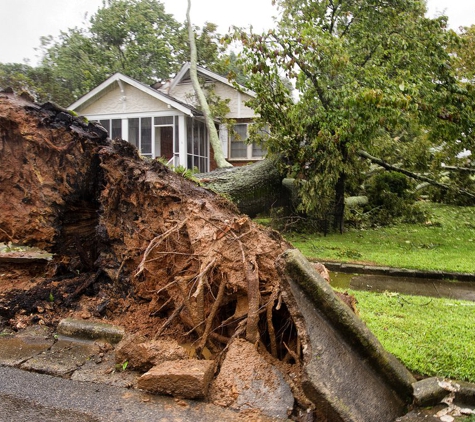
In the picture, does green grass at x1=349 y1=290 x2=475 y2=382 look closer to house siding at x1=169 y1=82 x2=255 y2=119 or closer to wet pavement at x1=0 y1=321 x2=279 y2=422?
wet pavement at x1=0 y1=321 x2=279 y2=422

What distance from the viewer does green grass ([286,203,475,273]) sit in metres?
8.14

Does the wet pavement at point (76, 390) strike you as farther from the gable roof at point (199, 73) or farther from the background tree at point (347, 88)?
the gable roof at point (199, 73)

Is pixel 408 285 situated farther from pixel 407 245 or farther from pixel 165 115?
pixel 165 115

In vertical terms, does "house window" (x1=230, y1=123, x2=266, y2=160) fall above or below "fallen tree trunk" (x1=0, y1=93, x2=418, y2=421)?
above

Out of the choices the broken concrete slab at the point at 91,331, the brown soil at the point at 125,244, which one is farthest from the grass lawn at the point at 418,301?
the broken concrete slab at the point at 91,331

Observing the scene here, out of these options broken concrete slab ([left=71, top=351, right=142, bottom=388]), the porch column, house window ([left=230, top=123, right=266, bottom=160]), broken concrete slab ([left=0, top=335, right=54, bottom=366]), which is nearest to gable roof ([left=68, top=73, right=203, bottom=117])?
the porch column

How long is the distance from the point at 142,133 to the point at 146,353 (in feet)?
54.9

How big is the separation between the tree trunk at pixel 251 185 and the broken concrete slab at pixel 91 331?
529cm

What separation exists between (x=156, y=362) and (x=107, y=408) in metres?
0.48

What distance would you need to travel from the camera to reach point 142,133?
18.9 metres

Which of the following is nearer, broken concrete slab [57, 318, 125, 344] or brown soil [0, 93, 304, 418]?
brown soil [0, 93, 304, 418]

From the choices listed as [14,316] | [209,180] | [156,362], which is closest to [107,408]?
[156,362]

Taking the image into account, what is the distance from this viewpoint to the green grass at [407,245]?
26.7 ft

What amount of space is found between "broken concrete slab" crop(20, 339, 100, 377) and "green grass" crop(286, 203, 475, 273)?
214 inches
